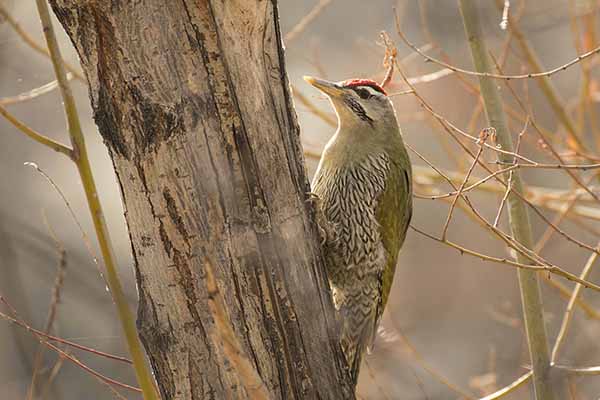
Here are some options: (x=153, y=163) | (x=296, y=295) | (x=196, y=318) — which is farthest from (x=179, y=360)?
(x=153, y=163)

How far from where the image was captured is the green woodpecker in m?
3.77

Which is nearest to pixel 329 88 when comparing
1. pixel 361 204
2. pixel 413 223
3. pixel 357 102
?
pixel 357 102

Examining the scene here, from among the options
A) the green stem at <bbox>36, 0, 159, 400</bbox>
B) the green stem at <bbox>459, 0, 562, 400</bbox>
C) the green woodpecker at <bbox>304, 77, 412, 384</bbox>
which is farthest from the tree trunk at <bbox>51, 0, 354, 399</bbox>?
the green woodpecker at <bbox>304, 77, 412, 384</bbox>

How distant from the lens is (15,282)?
491 cm

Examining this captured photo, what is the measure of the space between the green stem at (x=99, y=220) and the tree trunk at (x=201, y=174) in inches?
2.7

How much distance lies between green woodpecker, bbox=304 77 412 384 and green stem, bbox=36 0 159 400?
1350 millimetres

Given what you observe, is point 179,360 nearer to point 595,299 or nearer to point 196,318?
point 196,318

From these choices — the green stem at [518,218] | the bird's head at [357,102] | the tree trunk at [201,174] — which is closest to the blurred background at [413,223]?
the bird's head at [357,102]

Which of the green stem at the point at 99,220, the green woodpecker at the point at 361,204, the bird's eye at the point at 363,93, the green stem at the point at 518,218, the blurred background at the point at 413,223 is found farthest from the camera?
the blurred background at the point at 413,223

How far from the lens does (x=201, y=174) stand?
2373 millimetres

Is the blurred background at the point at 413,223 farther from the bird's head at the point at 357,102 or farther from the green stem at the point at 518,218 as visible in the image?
the green stem at the point at 518,218

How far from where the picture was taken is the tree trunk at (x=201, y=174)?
2.34 metres

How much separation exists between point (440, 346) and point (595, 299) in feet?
5.61

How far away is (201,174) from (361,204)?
157cm
